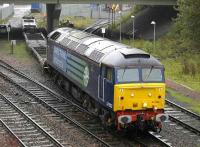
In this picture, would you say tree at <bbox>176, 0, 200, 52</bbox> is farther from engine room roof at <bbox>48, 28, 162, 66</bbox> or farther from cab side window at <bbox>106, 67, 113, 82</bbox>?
cab side window at <bbox>106, 67, 113, 82</bbox>

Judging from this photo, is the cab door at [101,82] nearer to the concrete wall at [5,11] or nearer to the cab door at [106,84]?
the cab door at [106,84]

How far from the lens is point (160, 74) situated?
1764 centimetres

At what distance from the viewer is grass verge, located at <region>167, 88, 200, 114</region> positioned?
2278 centimetres

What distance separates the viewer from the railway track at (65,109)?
A: 17.8 m

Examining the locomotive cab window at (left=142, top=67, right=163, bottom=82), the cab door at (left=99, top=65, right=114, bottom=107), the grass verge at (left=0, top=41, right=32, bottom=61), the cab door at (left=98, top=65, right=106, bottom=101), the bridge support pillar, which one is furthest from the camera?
the bridge support pillar

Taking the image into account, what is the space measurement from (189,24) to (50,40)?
46.7ft

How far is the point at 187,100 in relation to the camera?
24.4 meters

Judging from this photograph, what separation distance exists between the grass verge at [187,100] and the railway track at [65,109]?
17.1 ft

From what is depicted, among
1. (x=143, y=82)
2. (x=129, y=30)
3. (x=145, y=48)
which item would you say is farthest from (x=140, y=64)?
(x=129, y=30)

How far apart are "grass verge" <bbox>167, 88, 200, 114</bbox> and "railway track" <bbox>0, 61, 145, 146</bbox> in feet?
17.1

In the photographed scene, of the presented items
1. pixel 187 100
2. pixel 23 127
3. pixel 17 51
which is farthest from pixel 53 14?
pixel 23 127

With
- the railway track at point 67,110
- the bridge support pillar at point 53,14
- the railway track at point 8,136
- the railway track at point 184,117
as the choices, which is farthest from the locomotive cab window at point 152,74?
the bridge support pillar at point 53,14

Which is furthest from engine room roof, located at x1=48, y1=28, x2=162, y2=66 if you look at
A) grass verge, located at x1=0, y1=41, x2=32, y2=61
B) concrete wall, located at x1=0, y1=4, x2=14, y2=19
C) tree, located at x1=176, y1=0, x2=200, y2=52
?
concrete wall, located at x1=0, y1=4, x2=14, y2=19

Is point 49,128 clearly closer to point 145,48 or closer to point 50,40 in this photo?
point 50,40
